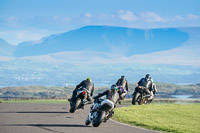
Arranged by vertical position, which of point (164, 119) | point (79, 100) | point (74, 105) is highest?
point (79, 100)

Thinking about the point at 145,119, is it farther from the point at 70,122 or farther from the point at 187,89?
the point at 187,89

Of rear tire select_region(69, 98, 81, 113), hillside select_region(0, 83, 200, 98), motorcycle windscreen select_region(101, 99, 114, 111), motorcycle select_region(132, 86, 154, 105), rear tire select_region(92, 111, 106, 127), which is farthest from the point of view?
hillside select_region(0, 83, 200, 98)

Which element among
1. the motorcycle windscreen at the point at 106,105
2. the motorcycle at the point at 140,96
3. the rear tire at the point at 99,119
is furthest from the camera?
the motorcycle at the point at 140,96

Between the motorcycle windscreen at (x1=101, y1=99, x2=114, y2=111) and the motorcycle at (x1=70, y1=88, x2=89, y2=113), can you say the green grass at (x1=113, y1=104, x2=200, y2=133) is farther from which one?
the motorcycle at (x1=70, y1=88, x2=89, y2=113)

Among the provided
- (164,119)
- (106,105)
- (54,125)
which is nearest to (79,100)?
(164,119)

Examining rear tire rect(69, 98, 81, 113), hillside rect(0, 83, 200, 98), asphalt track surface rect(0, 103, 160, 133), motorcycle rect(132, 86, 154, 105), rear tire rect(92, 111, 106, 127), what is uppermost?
hillside rect(0, 83, 200, 98)

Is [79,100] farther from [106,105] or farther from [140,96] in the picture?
[140,96]

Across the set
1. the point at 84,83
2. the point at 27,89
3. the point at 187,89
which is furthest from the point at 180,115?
the point at 187,89

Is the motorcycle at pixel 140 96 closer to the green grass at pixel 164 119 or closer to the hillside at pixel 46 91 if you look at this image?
the green grass at pixel 164 119

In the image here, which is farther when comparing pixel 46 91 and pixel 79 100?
pixel 46 91

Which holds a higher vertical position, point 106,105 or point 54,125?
point 106,105

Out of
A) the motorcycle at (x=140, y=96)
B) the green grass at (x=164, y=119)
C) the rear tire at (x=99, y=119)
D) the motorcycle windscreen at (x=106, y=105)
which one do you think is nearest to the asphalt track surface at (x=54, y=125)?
the rear tire at (x=99, y=119)

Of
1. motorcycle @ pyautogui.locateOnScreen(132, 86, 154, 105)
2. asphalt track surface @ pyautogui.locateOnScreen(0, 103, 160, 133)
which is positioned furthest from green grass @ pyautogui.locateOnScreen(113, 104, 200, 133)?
motorcycle @ pyautogui.locateOnScreen(132, 86, 154, 105)

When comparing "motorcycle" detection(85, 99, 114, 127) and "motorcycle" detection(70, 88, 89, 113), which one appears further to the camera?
"motorcycle" detection(70, 88, 89, 113)
